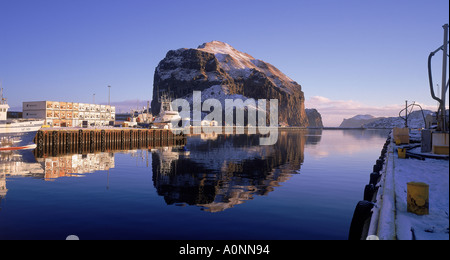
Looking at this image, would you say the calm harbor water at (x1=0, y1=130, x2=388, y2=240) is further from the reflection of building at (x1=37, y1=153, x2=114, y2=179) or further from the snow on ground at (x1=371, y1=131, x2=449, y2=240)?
the snow on ground at (x1=371, y1=131, x2=449, y2=240)

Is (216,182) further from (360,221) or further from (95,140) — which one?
(95,140)

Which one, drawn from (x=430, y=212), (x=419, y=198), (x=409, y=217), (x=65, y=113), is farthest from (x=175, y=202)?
(x=65, y=113)

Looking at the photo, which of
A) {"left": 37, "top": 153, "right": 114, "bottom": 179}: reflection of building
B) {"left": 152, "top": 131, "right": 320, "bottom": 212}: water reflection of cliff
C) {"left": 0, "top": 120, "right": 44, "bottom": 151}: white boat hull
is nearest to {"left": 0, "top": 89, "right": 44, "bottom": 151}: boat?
{"left": 0, "top": 120, "right": 44, "bottom": 151}: white boat hull

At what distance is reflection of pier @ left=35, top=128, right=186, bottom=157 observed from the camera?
58.7m

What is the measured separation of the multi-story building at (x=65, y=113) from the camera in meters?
123

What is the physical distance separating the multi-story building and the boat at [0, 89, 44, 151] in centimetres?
5166

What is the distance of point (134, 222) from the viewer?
1580cm

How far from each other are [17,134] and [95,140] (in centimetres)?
1595

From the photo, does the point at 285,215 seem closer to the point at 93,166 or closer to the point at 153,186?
the point at 153,186

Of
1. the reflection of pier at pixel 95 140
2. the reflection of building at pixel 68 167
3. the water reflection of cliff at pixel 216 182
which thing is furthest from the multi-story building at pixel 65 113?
the water reflection of cliff at pixel 216 182

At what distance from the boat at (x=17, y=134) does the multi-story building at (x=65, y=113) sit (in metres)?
51.7
